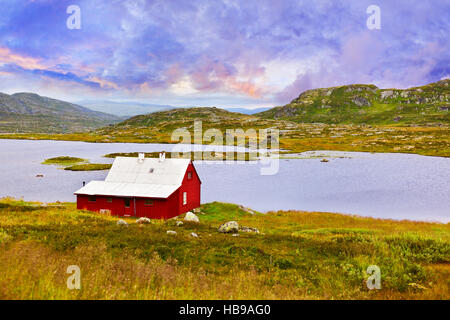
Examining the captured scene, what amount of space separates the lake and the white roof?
14509 mm

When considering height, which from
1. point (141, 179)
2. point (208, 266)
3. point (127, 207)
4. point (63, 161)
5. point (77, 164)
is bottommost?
point (127, 207)

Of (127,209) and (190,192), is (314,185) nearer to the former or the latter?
(190,192)

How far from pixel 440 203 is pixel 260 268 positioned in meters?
57.1

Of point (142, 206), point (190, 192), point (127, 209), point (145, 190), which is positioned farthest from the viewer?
point (190, 192)

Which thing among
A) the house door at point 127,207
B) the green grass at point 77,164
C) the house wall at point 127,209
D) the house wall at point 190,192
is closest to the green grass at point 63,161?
the green grass at point 77,164

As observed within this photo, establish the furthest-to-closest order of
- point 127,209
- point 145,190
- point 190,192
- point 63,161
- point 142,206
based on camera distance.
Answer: point 63,161
point 190,192
point 145,190
point 127,209
point 142,206

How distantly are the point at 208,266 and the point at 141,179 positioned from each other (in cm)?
3460

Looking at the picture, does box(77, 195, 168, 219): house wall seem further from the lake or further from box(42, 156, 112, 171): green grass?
box(42, 156, 112, 171): green grass

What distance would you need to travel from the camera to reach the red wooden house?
41.8 m

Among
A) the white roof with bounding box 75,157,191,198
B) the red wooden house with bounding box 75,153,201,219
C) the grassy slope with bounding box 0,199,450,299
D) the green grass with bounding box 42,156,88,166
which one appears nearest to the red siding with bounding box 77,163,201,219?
the red wooden house with bounding box 75,153,201,219

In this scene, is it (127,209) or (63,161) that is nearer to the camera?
(127,209)

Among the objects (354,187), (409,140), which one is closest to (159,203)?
(354,187)

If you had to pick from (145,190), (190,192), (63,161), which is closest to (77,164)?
(63,161)

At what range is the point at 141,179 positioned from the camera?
153 ft
